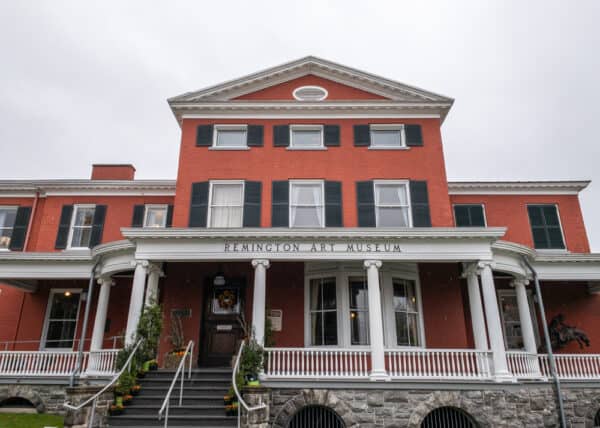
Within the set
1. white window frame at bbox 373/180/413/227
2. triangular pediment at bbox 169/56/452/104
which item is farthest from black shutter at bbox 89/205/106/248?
white window frame at bbox 373/180/413/227

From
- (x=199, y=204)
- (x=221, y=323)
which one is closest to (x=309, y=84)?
(x=199, y=204)

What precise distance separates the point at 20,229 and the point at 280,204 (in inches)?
414

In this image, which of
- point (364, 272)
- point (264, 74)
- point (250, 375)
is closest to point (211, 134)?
point (264, 74)

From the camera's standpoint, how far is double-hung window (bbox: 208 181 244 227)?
1294 cm

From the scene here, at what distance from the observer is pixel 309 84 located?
14836 mm

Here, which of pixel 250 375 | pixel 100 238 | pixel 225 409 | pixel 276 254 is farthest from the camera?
pixel 100 238

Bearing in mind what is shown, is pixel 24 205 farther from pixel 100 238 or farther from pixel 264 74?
pixel 264 74

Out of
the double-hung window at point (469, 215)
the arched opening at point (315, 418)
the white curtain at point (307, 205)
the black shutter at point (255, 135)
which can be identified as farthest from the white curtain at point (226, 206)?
the double-hung window at point (469, 215)

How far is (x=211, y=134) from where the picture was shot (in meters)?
14.0

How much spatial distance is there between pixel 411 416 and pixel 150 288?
7215 millimetres

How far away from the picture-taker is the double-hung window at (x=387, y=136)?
14.0 metres

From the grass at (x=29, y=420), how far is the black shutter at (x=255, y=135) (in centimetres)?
919

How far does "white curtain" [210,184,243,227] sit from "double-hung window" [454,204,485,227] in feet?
27.8

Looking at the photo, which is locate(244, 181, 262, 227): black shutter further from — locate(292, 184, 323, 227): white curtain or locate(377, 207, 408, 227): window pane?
locate(377, 207, 408, 227): window pane
